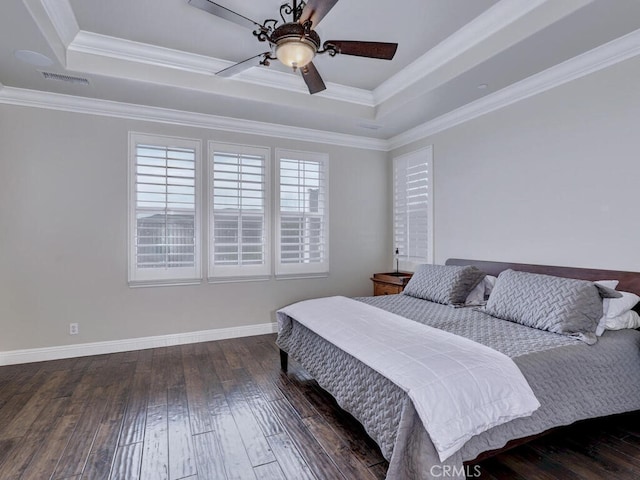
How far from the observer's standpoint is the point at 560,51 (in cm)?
278

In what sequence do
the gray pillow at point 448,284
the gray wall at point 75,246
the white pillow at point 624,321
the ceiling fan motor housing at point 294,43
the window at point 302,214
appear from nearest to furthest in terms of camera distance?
the ceiling fan motor housing at point 294,43 < the white pillow at point 624,321 < the gray pillow at point 448,284 < the gray wall at point 75,246 < the window at point 302,214

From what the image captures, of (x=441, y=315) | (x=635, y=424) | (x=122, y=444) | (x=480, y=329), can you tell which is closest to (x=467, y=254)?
(x=441, y=315)

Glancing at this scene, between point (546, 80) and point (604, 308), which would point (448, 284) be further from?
point (546, 80)

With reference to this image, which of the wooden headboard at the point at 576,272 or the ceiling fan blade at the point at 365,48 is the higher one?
the ceiling fan blade at the point at 365,48

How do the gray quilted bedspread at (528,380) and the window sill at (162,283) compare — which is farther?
the window sill at (162,283)

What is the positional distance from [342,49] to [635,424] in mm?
3254

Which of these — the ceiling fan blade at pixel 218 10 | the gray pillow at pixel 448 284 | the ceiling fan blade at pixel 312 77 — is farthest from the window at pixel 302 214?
the ceiling fan blade at pixel 218 10

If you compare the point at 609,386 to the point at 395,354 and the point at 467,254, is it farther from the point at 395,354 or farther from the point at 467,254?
the point at 467,254

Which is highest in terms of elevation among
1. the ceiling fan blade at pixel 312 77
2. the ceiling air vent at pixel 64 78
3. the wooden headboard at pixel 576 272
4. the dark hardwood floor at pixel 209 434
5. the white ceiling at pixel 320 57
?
the white ceiling at pixel 320 57

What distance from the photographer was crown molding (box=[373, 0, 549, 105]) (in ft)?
8.64

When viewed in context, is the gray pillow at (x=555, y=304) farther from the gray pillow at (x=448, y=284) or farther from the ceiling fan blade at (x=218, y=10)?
the ceiling fan blade at (x=218, y=10)

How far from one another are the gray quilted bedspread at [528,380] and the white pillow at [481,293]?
70 cm

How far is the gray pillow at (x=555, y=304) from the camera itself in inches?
91.2

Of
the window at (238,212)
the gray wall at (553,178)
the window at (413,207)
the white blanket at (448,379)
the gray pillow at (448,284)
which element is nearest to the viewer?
the white blanket at (448,379)
